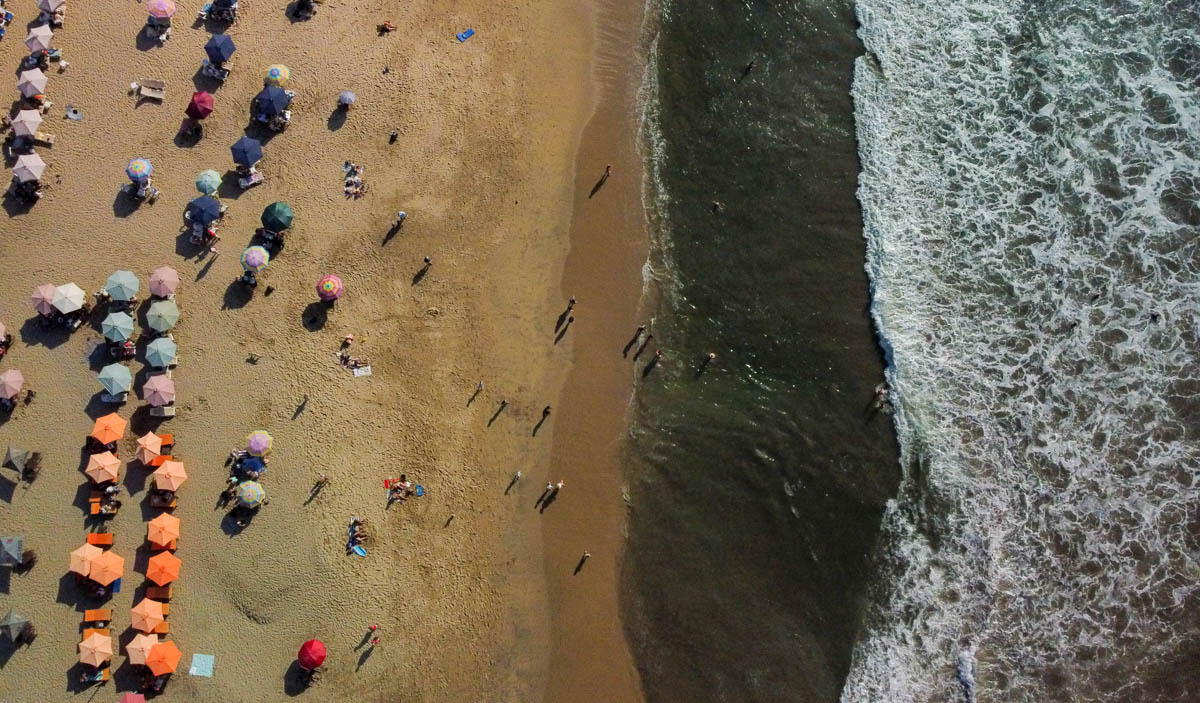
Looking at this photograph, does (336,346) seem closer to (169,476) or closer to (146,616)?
(169,476)

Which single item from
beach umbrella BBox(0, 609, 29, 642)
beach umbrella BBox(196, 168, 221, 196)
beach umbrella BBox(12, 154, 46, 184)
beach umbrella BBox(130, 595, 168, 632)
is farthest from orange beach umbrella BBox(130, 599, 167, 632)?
beach umbrella BBox(12, 154, 46, 184)

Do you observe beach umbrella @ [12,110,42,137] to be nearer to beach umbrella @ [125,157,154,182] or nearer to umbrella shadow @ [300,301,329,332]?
beach umbrella @ [125,157,154,182]

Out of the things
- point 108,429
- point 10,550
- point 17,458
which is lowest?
point 10,550

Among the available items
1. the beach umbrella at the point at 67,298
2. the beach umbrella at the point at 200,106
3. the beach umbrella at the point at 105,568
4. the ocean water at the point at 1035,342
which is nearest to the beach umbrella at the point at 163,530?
the beach umbrella at the point at 105,568

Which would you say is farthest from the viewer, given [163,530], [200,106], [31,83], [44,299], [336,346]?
[200,106]

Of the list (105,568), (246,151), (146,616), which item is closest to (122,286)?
(246,151)

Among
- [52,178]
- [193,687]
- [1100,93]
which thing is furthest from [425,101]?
[1100,93]
